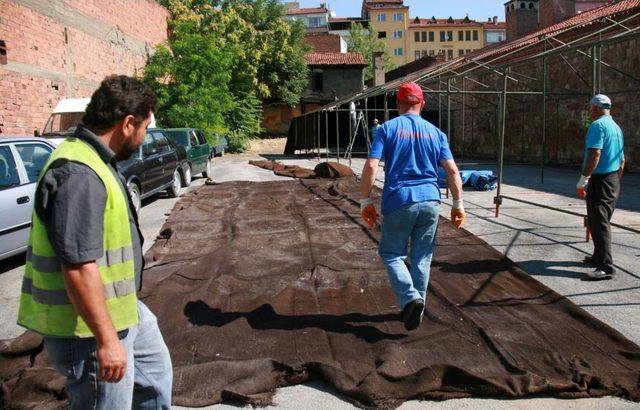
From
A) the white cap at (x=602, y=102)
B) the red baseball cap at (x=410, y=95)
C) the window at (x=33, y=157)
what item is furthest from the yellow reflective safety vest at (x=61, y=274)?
the window at (x=33, y=157)

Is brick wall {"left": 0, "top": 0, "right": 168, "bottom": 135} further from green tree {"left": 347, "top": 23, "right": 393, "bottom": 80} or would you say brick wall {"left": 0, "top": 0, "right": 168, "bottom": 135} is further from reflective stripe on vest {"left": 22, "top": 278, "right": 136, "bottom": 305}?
green tree {"left": 347, "top": 23, "right": 393, "bottom": 80}

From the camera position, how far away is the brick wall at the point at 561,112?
17453 millimetres

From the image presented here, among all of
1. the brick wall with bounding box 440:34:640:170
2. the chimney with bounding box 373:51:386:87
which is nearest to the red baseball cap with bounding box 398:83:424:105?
the brick wall with bounding box 440:34:640:170

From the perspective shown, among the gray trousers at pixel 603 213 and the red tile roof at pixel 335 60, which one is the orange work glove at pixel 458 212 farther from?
the red tile roof at pixel 335 60

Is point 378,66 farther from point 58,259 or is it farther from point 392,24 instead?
point 392,24

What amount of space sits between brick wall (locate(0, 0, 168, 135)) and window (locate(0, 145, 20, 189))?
11558mm

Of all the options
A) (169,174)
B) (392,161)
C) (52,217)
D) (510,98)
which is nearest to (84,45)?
(169,174)

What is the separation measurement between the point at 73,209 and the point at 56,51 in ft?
68.5

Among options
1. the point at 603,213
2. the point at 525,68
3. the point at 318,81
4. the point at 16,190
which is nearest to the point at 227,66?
the point at 525,68

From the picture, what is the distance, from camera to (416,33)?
88438 mm

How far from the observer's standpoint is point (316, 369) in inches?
141

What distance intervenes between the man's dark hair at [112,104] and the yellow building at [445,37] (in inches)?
3489

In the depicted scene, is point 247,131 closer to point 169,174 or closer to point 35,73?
point 35,73

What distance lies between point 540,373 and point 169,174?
1051 cm
